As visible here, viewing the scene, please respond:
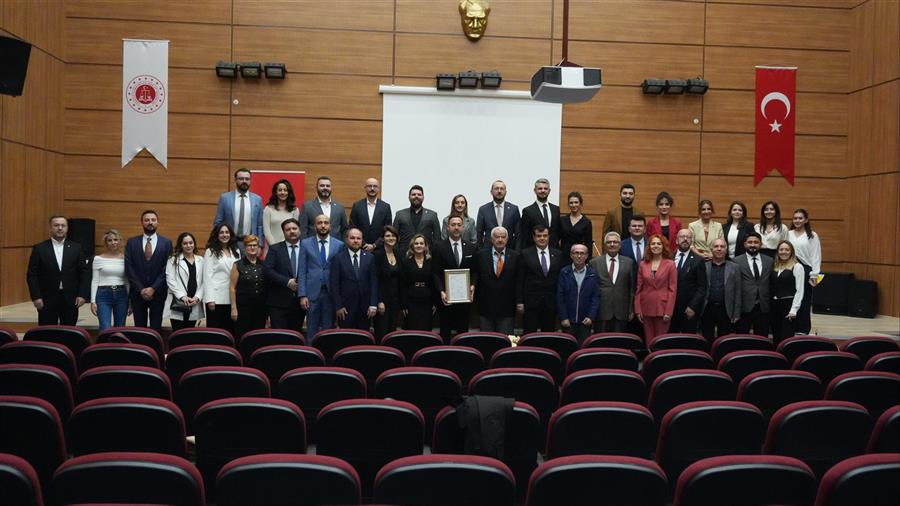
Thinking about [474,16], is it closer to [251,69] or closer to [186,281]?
[251,69]

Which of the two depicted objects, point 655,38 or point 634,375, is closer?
point 634,375

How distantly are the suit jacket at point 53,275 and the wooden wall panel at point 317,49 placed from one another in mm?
4477

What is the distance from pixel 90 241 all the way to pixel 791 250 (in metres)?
8.64

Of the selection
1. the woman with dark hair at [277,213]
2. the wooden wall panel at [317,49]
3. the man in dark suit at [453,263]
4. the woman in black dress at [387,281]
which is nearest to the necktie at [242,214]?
the woman with dark hair at [277,213]

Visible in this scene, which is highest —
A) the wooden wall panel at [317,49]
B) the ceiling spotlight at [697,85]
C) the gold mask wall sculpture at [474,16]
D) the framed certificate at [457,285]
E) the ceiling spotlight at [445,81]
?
the gold mask wall sculpture at [474,16]

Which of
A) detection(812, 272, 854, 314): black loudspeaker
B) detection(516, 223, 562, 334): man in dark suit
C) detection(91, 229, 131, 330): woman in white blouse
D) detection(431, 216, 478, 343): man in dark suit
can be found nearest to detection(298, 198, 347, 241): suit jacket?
→ detection(431, 216, 478, 343): man in dark suit

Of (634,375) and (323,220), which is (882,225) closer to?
(323,220)

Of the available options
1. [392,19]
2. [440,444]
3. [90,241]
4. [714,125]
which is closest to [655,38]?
[714,125]

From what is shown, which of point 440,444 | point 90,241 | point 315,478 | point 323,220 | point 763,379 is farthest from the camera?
point 90,241

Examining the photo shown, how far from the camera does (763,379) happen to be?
360 cm

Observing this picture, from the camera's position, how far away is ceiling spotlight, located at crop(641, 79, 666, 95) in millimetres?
10891

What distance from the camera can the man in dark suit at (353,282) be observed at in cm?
684

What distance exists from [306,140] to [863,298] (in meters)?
8.11

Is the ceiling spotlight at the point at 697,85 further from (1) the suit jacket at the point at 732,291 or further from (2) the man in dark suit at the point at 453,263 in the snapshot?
(2) the man in dark suit at the point at 453,263
